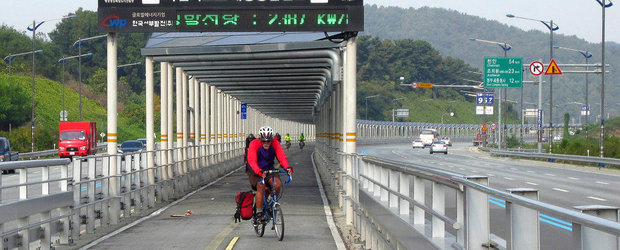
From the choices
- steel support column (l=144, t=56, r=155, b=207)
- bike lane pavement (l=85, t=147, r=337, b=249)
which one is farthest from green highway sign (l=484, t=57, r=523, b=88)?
bike lane pavement (l=85, t=147, r=337, b=249)

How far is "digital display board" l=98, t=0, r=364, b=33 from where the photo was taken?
17.3 meters

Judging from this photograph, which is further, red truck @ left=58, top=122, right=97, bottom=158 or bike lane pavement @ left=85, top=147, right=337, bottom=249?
red truck @ left=58, top=122, right=97, bottom=158

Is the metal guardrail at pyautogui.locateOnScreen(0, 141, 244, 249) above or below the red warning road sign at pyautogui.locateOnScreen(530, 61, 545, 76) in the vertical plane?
below

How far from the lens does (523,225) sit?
4.55 meters

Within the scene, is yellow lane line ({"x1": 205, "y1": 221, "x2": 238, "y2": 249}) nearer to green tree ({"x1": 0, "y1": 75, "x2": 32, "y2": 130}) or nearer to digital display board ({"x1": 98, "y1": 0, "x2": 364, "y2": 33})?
digital display board ({"x1": 98, "y1": 0, "x2": 364, "y2": 33})

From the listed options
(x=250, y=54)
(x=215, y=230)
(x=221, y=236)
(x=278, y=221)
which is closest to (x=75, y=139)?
(x=250, y=54)

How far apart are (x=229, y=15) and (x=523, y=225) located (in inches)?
533

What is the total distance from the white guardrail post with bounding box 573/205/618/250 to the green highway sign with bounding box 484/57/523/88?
5029 centimetres

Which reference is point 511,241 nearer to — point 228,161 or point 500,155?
point 228,161

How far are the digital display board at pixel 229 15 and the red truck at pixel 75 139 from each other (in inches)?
1405

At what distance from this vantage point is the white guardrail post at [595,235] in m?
3.31

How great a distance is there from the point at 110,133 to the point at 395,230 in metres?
10.6

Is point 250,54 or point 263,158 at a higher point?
point 250,54

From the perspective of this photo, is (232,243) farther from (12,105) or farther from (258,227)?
(12,105)
